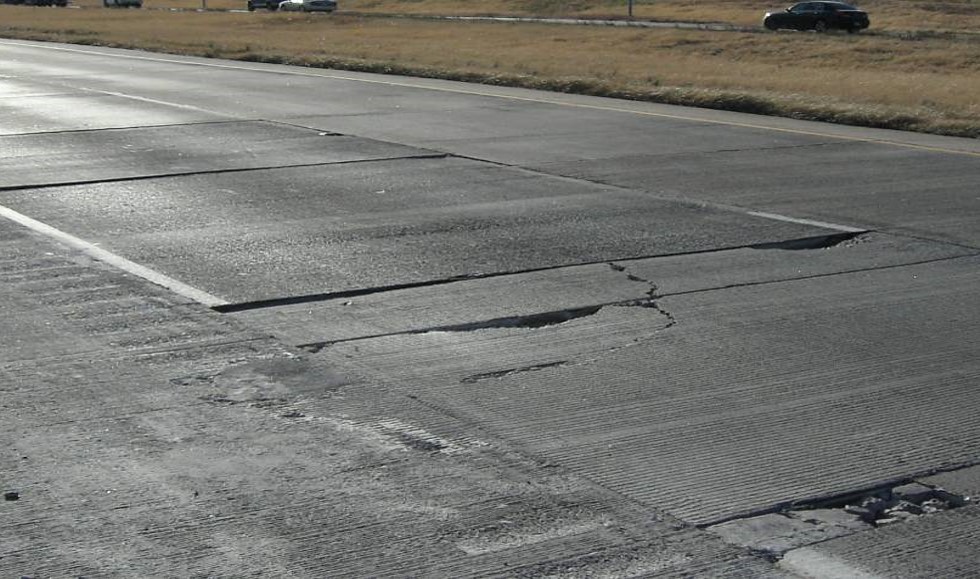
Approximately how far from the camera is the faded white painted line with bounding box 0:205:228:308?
872 cm

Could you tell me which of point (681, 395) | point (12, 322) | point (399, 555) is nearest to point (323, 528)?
point (399, 555)

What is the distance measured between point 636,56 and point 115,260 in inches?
1310

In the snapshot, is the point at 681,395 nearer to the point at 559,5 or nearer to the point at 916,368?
the point at 916,368

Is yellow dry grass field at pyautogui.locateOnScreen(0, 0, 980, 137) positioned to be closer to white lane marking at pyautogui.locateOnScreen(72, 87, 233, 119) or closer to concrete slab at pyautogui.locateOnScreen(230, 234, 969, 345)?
white lane marking at pyautogui.locateOnScreen(72, 87, 233, 119)

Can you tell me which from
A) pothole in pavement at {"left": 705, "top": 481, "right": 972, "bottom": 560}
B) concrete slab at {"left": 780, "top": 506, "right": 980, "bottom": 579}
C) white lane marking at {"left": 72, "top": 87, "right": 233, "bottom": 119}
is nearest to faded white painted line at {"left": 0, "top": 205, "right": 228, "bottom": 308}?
pothole in pavement at {"left": 705, "top": 481, "right": 972, "bottom": 560}

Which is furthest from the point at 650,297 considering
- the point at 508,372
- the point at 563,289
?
the point at 508,372

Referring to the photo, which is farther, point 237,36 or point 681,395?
point 237,36

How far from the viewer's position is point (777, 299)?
8.78m

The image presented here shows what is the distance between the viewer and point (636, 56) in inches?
1641

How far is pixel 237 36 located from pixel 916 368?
47080mm

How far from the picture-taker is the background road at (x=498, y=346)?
520 cm

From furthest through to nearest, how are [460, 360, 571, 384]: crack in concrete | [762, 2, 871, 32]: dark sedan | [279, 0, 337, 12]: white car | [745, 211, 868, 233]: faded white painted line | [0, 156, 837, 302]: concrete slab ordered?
[279, 0, 337, 12]: white car, [762, 2, 871, 32]: dark sedan, [745, 211, 868, 233]: faded white painted line, [0, 156, 837, 302]: concrete slab, [460, 360, 571, 384]: crack in concrete

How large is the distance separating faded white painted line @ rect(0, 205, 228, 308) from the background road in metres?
0.03

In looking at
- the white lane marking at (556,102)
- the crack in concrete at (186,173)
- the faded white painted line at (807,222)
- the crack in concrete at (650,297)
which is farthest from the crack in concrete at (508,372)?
the white lane marking at (556,102)
